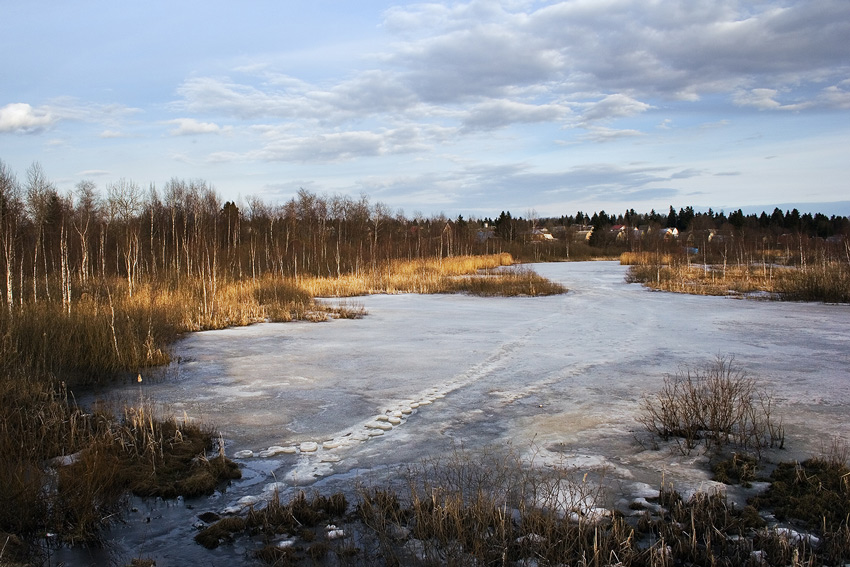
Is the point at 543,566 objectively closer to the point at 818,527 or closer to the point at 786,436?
the point at 818,527

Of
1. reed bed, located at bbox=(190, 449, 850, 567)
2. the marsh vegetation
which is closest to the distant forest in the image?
the marsh vegetation

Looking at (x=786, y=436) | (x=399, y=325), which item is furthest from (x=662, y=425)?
(x=399, y=325)

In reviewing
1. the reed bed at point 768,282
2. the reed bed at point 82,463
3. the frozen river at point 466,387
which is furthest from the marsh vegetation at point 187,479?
the reed bed at point 768,282

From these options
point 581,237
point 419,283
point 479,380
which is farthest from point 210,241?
point 581,237

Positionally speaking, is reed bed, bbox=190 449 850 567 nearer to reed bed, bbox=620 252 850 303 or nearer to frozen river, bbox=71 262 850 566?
frozen river, bbox=71 262 850 566

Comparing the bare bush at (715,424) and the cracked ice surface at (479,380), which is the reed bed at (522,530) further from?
the bare bush at (715,424)

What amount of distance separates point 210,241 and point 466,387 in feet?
62.5

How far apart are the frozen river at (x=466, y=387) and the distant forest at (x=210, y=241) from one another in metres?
3.68

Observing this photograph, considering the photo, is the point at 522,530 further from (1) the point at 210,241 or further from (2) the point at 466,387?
(1) the point at 210,241

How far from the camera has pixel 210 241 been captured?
24.2m

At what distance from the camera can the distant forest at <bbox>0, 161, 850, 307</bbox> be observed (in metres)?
12.8

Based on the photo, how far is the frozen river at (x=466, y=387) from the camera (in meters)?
5.16

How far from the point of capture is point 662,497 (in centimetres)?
429

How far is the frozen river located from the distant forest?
3683 millimetres
